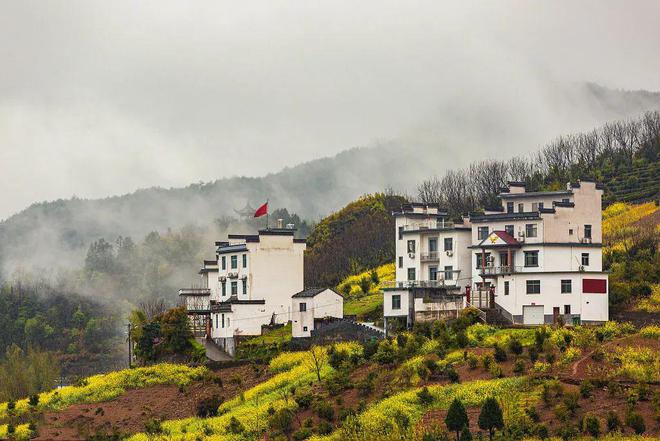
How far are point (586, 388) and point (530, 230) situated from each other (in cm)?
2463

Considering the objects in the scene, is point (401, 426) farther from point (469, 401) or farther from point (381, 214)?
point (381, 214)

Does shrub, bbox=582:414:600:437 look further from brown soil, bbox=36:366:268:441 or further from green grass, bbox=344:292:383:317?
green grass, bbox=344:292:383:317

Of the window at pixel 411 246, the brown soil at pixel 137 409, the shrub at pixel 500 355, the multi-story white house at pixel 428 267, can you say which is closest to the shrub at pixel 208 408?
the brown soil at pixel 137 409

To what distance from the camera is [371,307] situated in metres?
92.7

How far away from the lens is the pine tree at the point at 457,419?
181 ft

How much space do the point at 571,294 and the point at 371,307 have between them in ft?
61.4

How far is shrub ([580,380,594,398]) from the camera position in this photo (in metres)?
57.1

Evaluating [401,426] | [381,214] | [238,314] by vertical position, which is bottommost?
[401,426]

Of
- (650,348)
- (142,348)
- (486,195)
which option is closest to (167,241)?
(486,195)

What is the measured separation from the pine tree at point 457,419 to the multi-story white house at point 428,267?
24500 mm

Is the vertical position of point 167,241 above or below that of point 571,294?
above

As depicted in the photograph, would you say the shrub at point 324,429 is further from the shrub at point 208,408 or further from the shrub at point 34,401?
the shrub at point 34,401

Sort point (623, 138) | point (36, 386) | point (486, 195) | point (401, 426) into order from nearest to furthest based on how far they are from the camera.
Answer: point (401, 426)
point (36, 386)
point (486, 195)
point (623, 138)

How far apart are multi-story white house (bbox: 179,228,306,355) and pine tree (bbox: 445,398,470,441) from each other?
111 ft
